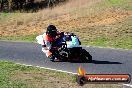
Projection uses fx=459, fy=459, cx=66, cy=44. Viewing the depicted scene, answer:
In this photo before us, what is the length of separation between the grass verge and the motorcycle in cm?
238

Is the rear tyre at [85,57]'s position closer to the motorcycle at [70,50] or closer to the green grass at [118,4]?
the motorcycle at [70,50]

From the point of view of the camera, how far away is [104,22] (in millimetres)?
33281

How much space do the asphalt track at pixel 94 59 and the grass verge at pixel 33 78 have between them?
1.24m

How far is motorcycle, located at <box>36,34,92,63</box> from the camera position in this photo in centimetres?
1802

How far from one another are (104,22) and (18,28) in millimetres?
7919

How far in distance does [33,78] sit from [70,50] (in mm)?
4636

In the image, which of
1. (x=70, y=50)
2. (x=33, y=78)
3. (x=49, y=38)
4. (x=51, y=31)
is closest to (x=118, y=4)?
(x=49, y=38)

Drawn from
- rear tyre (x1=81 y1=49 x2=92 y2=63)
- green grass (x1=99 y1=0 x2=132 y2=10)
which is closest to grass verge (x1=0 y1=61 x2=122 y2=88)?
rear tyre (x1=81 y1=49 x2=92 y2=63)

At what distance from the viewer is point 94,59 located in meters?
18.8

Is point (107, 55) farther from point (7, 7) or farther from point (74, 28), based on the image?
point (7, 7)

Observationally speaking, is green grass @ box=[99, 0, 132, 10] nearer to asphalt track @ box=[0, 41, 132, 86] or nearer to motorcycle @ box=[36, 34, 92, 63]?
asphalt track @ box=[0, 41, 132, 86]

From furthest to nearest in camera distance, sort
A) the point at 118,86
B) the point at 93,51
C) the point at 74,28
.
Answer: the point at 74,28 < the point at 93,51 < the point at 118,86

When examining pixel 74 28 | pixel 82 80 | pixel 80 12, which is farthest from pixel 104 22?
pixel 82 80

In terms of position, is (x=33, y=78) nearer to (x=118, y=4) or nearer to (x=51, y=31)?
(x=51, y=31)
